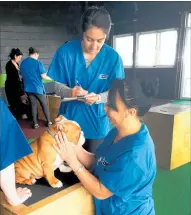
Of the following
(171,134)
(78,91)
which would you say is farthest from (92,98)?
(171,134)

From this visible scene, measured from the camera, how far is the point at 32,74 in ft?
2.31

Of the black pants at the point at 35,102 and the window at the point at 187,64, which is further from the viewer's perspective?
the window at the point at 187,64

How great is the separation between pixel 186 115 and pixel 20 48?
3.89 feet

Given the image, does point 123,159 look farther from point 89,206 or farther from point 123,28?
point 123,28

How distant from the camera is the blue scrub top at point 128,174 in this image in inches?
21.3

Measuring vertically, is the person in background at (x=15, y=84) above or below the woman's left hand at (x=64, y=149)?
above

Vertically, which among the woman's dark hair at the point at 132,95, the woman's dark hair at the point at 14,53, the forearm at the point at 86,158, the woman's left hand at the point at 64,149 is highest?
the woman's dark hair at the point at 14,53

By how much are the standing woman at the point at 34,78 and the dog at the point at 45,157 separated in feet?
0.34

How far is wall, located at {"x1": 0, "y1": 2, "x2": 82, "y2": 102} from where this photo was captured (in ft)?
2.19

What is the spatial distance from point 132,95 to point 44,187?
0.33 m

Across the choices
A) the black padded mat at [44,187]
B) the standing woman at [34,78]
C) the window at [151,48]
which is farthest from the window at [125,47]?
the black padded mat at [44,187]

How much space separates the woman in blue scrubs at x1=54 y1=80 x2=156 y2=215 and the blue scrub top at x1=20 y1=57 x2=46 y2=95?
224 mm

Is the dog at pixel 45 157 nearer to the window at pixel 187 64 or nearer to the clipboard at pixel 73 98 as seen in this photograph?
the clipboard at pixel 73 98

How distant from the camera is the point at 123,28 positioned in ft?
2.74
